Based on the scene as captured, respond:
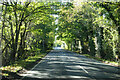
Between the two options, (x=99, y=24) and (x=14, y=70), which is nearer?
(x=14, y=70)

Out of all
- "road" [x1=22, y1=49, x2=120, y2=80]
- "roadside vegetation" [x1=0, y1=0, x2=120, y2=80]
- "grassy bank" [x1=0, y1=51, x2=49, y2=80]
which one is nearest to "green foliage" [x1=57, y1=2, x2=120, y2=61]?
"roadside vegetation" [x1=0, y1=0, x2=120, y2=80]

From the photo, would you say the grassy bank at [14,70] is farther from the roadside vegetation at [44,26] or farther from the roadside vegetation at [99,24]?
the roadside vegetation at [99,24]

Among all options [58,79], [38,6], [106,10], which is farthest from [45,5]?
[58,79]

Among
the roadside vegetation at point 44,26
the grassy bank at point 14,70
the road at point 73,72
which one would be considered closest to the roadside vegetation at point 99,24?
the roadside vegetation at point 44,26

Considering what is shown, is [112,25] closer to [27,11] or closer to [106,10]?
[106,10]

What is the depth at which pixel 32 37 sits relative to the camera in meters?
35.7

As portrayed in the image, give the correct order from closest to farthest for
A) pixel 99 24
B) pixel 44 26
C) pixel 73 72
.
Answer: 1. pixel 73 72
2. pixel 99 24
3. pixel 44 26

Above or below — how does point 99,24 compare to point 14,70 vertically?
above

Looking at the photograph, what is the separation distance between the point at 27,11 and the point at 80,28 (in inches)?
966

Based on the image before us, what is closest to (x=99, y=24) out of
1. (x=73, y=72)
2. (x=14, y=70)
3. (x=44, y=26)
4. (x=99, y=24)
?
(x=99, y=24)

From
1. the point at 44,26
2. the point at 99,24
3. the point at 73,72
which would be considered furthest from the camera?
the point at 44,26

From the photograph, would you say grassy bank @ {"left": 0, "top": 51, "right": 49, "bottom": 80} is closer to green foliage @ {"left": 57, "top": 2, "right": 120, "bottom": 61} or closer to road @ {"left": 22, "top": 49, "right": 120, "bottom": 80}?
road @ {"left": 22, "top": 49, "right": 120, "bottom": 80}

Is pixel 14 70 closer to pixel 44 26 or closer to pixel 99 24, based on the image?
pixel 99 24

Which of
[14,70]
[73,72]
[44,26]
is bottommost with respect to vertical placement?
[73,72]
